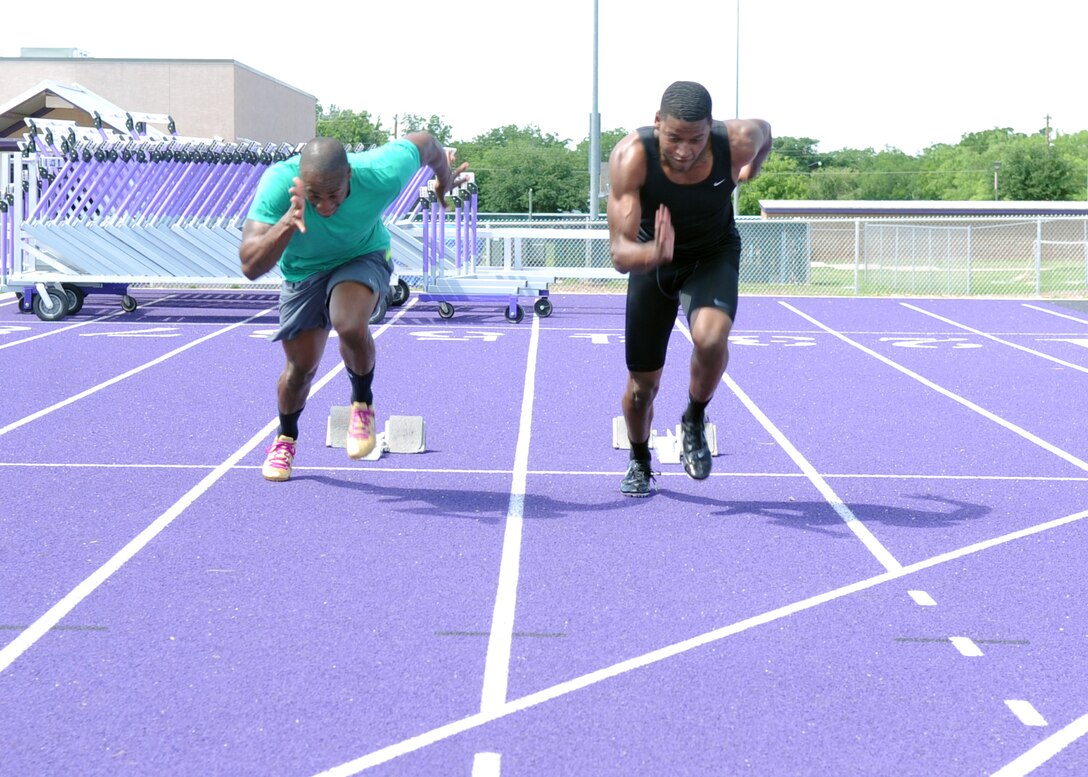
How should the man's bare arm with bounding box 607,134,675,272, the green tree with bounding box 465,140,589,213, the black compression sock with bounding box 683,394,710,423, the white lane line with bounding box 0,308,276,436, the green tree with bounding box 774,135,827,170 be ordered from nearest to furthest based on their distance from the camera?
1. the man's bare arm with bounding box 607,134,675,272
2. the black compression sock with bounding box 683,394,710,423
3. the white lane line with bounding box 0,308,276,436
4. the green tree with bounding box 465,140,589,213
5. the green tree with bounding box 774,135,827,170

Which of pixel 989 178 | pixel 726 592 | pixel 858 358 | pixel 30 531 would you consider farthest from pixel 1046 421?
pixel 989 178

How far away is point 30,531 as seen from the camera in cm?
665

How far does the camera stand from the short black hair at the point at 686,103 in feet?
20.1

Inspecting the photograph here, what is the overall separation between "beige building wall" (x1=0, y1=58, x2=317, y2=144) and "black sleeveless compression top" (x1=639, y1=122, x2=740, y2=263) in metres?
34.6

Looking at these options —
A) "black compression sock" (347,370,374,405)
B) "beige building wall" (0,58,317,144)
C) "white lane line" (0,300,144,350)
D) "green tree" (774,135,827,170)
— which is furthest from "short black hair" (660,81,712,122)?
"green tree" (774,135,827,170)

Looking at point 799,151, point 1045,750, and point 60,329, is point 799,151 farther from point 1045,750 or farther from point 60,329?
point 1045,750

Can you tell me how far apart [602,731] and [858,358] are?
39.0ft

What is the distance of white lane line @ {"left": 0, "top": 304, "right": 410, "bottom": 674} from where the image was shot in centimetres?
492

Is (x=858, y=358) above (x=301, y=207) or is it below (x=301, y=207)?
below

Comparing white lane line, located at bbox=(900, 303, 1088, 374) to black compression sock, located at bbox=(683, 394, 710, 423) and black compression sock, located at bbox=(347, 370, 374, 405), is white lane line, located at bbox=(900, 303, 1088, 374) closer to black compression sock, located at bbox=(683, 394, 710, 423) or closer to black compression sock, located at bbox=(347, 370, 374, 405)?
black compression sock, located at bbox=(683, 394, 710, 423)

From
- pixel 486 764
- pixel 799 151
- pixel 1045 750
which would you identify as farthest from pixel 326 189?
pixel 799 151

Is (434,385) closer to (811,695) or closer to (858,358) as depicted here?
(858,358)

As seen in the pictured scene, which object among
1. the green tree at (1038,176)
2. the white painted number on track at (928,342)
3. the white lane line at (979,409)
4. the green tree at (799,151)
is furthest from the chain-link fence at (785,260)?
the green tree at (799,151)

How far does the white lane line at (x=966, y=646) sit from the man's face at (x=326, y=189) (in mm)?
3336
